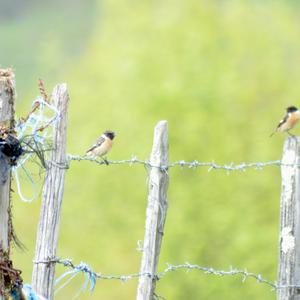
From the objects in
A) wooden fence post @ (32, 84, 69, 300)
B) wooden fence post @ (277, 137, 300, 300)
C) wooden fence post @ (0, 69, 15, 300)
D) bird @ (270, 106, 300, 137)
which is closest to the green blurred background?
bird @ (270, 106, 300, 137)

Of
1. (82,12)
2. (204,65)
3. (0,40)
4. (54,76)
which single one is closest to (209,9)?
(204,65)

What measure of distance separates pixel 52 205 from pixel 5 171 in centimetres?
47

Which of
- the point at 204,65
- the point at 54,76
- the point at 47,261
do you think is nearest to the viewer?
the point at 47,261

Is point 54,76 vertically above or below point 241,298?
above

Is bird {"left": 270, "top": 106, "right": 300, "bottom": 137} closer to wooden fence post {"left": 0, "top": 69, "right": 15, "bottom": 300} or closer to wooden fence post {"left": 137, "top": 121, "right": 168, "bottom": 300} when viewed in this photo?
wooden fence post {"left": 137, "top": 121, "right": 168, "bottom": 300}

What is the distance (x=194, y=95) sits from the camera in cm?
2711

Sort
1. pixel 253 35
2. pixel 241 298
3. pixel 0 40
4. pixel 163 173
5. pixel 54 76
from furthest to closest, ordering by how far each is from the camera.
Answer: pixel 0 40 < pixel 54 76 < pixel 253 35 < pixel 241 298 < pixel 163 173

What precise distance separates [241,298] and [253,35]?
12441 mm

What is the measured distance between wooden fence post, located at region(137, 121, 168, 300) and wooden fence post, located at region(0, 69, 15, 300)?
1.11 meters

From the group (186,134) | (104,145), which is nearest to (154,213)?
(104,145)

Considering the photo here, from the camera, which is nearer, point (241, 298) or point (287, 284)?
point (287, 284)

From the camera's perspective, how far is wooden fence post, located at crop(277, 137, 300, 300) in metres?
7.09

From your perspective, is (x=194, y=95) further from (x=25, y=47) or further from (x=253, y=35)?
(x=25, y=47)

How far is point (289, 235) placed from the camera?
23.4ft
